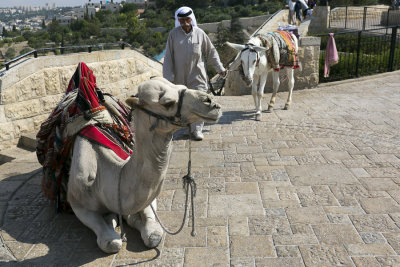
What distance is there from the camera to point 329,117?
8.45 metres

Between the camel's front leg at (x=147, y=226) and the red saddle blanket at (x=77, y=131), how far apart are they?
1.94 ft

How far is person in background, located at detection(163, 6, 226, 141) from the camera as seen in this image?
22.5 ft

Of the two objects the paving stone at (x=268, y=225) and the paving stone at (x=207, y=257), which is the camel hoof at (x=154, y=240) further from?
the paving stone at (x=268, y=225)

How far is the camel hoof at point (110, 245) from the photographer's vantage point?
11.6ft

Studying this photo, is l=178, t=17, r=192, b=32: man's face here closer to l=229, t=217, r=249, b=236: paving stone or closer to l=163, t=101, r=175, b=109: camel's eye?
l=229, t=217, r=249, b=236: paving stone

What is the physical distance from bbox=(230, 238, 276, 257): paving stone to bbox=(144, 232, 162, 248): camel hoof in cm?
68

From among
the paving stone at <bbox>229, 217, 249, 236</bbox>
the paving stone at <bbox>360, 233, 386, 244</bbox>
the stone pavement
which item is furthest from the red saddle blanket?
the paving stone at <bbox>360, 233, 386, 244</bbox>

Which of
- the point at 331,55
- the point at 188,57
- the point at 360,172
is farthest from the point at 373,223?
the point at 331,55

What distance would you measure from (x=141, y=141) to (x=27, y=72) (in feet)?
15.7

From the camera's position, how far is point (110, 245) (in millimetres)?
3549

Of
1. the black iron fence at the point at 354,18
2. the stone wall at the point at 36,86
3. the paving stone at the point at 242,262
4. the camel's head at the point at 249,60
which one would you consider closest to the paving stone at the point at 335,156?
the camel's head at the point at 249,60

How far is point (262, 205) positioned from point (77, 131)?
7.24 ft

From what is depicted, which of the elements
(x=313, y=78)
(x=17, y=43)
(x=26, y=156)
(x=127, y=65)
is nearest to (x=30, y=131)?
→ (x=26, y=156)

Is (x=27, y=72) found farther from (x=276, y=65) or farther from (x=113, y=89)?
(x=276, y=65)
